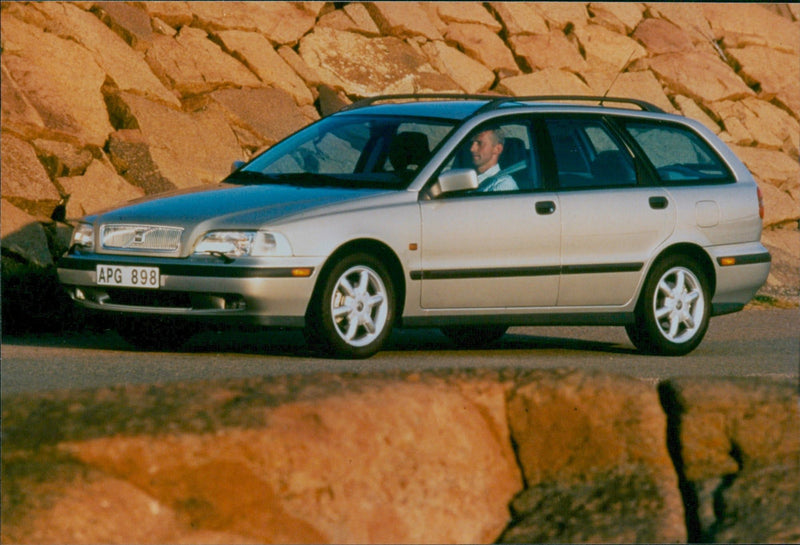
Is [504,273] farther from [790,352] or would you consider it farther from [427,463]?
[427,463]

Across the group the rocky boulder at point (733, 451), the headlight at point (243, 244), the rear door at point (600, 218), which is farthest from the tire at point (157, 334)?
the rocky boulder at point (733, 451)

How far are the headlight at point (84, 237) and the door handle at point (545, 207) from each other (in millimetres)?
2696

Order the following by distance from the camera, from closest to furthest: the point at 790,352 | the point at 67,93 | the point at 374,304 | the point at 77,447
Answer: the point at 77,447
the point at 374,304
the point at 790,352
the point at 67,93

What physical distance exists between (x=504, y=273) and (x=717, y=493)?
160 inches

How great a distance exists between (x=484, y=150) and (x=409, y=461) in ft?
15.7

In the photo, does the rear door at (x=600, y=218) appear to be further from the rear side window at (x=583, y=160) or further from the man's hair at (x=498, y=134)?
the man's hair at (x=498, y=134)

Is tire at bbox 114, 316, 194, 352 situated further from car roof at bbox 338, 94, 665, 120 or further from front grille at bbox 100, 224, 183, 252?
car roof at bbox 338, 94, 665, 120

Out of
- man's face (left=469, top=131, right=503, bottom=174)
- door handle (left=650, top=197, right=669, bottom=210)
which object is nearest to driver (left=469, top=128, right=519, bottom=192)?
man's face (left=469, top=131, right=503, bottom=174)

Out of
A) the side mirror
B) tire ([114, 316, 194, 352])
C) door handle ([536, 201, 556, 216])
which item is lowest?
tire ([114, 316, 194, 352])

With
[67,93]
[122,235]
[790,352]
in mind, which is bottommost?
[790,352]

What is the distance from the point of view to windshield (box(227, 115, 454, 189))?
31.8ft

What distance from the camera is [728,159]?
36.1 ft

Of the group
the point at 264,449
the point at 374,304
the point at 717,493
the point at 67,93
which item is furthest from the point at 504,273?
the point at 67,93

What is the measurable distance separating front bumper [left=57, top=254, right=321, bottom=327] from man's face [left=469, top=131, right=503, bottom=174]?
1518 millimetres
